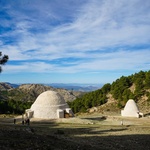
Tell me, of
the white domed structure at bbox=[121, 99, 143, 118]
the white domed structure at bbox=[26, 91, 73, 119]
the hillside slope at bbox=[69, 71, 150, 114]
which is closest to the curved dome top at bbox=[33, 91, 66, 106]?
the white domed structure at bbox=[26, 91, 73, 119]

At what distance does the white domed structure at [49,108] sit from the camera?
127 ft

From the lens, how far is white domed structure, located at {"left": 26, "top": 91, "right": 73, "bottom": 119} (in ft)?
127

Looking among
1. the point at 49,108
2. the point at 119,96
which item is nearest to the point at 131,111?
the point at 49,108

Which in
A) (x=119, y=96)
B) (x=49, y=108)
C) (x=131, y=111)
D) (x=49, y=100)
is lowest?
(x=131, y=111)

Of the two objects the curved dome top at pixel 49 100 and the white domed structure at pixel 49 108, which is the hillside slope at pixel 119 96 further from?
the white domed structure at pixel 49 108

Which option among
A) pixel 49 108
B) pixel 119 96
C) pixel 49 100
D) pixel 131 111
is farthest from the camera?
pixel 119 96

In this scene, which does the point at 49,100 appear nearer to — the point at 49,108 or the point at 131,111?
the point at 49,108

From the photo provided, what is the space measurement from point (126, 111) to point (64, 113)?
40.9 feet

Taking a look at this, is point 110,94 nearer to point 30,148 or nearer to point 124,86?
point 124,86

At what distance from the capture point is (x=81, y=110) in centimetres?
6303

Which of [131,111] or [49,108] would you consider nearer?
[49,108]

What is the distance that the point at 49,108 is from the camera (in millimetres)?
39188

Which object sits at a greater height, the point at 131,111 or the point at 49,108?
the point at 49,108

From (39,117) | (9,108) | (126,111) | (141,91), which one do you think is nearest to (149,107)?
(141,91)
